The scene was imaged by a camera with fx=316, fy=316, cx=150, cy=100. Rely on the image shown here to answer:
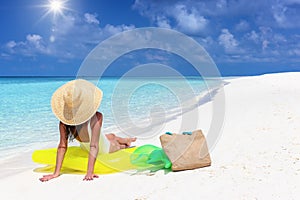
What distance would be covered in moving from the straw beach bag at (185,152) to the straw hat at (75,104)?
1009 mm

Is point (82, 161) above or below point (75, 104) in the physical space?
below

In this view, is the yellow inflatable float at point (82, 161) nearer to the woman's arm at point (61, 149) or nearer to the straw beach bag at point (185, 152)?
the woman's arm at point (61, 149)

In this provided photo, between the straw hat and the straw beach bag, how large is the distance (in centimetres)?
101

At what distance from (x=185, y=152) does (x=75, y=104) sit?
1462 mm

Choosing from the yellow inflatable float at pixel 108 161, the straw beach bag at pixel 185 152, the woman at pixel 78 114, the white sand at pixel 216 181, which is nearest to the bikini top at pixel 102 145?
the yellow inflatable float at pixel 108 161

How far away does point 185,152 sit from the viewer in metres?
3.84

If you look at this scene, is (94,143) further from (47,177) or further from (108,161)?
(47,177)

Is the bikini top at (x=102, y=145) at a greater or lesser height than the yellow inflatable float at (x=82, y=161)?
greater

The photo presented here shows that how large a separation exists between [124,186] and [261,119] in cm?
389

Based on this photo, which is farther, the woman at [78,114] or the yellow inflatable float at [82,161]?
the yellow inflatable float at [82,161]

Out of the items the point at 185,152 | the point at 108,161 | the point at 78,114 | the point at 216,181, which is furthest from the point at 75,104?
the point at 216,181

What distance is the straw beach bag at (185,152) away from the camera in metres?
3.81

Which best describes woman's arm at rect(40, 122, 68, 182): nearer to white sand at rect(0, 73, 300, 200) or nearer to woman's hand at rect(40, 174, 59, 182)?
woman's hand at rect(40, 174, 59, 182)

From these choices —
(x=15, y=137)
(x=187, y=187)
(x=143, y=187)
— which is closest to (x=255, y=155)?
(x=187, y=187)
